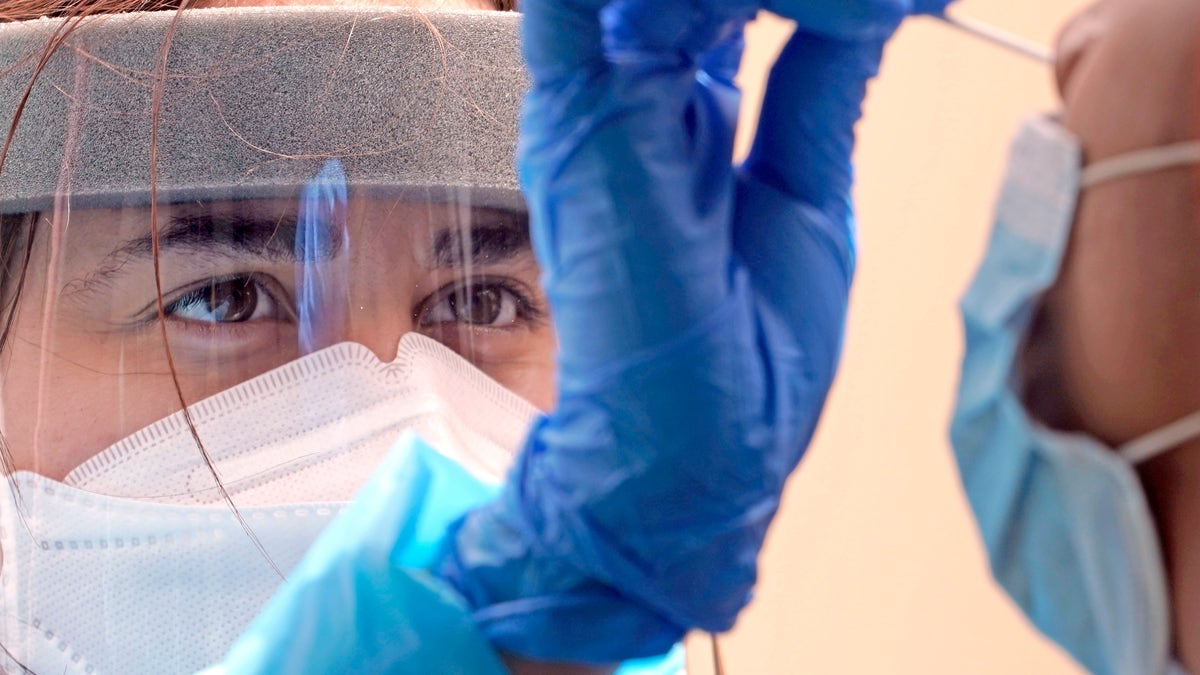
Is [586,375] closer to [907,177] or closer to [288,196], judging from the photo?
[907,177]

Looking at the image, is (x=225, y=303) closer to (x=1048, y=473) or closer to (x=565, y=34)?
(x=565, y=34)

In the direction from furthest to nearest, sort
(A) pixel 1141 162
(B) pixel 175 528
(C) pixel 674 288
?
(B) pixel 175 528 < (C) pixel 674 288 < (A) pixel 1141 162

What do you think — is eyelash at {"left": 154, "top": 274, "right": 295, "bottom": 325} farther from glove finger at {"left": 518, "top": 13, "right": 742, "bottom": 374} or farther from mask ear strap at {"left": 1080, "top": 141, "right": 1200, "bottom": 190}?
mask ear strap at {"left": 1080, "top": 141, "right": 1200, "bottom": 190}

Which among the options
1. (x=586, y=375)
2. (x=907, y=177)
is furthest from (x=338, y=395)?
(x=907, y=177)

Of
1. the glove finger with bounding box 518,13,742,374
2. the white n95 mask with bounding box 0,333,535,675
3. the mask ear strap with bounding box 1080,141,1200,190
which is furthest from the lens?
the white n95 mask with bounding box 0,333,535,675

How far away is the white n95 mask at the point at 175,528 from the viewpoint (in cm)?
80

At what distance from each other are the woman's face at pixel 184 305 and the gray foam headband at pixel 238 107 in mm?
23

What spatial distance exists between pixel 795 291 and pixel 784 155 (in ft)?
0.20

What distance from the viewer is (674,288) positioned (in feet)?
1.45

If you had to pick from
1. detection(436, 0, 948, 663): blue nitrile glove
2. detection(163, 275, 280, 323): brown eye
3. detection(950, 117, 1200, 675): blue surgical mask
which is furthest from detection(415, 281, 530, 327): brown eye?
detection(950, 117, 1200, 675): blue surgical mask

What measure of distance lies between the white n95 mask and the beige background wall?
0.45 m

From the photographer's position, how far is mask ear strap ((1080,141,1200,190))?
30cm

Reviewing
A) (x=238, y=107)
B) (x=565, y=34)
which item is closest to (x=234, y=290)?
(x=238, y=107)

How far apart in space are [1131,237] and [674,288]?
0.17m
